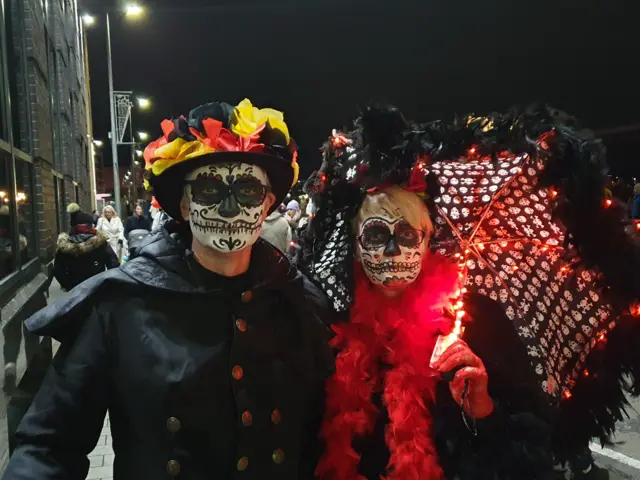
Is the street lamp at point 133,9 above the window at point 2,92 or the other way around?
above

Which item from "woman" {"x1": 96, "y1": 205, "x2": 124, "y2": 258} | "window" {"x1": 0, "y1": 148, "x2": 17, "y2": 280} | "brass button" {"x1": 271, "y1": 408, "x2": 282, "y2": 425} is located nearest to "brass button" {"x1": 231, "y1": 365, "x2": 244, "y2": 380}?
"brass button" {"x1": 271, "y1": 408, "x2": 282, "y2": 425}

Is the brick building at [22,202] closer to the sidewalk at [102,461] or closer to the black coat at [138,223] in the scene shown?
the sidewalk at [102,461]

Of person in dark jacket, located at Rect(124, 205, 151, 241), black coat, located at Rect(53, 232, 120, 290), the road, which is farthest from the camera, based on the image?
person in dark jacket, located at Rect(124, 205, 151, 241)

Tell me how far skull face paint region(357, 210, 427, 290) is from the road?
184 cm

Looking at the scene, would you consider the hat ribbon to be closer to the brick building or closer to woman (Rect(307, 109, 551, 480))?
woman (Rect(307, 109, 551, 480))

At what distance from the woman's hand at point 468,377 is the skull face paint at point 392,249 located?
355 millimetres

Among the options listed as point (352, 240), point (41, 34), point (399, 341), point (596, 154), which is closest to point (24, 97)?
point (41, 34)

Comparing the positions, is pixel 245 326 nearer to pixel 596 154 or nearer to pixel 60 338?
pixel 60 338

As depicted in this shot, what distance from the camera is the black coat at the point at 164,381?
1398 mm

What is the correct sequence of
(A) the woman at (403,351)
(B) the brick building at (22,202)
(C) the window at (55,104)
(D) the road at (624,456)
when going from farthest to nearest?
(C) the window at (55,104), (D) the road at (624,456), (B) the brick building at (22,202), (A) the woman at (403,351)

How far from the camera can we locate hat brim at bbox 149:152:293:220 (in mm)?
1593

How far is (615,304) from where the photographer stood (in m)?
2.25

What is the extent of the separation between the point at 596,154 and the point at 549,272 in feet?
1.78

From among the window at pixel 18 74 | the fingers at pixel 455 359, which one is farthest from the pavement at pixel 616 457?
the window at pixel 18 74
